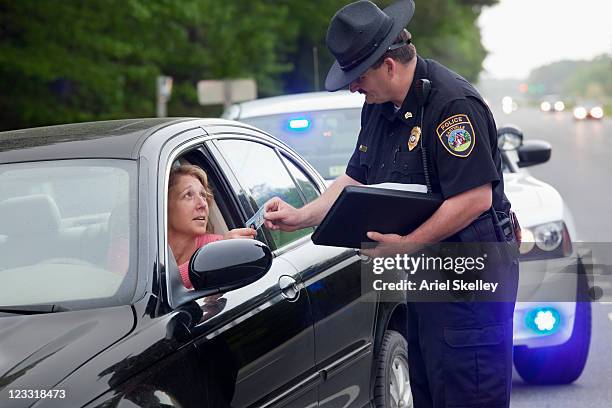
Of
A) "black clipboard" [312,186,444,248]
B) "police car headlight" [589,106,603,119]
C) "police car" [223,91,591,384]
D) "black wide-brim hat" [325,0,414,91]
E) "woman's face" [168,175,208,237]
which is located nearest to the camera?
"black clipboard" [312,186,444,248]

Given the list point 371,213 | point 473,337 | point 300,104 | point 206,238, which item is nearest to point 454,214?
point 371,213

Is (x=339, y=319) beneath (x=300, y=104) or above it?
beneath

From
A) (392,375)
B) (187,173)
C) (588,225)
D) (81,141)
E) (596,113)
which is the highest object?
(81,141)

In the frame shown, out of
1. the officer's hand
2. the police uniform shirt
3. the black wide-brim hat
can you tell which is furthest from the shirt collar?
the officer's hand

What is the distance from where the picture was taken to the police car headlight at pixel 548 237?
7523mm

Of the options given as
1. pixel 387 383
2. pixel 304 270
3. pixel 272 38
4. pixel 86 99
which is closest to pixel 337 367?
pixel 304 270

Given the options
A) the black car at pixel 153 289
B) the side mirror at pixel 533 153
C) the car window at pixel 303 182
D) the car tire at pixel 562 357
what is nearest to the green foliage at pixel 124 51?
the side mirror at pixel 533 153

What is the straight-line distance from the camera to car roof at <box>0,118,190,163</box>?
4.48m

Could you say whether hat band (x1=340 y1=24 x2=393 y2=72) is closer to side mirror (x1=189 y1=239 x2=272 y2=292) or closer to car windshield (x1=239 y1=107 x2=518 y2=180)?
side mirror (x1=189 y1=239 x2=272 y2=292)

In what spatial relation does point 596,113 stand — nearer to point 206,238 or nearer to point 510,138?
point 510,138

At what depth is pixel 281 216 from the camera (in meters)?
4.94

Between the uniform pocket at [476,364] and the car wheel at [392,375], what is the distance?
1387 mm

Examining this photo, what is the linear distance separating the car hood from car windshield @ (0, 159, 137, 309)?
127mm

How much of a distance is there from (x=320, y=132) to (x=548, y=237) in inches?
92.7
